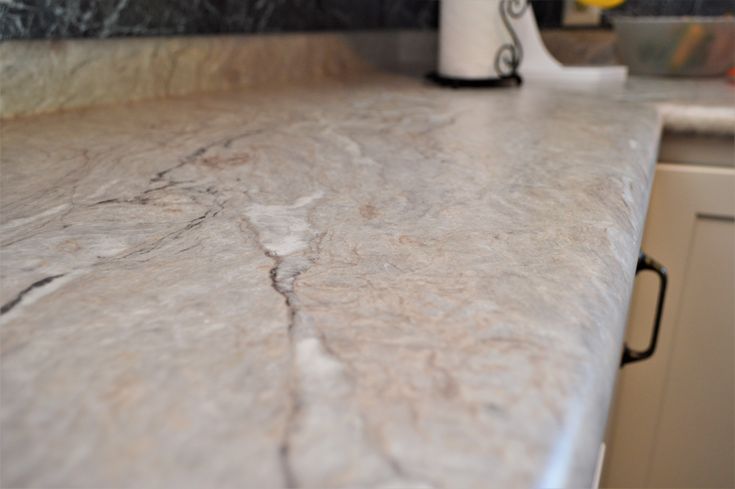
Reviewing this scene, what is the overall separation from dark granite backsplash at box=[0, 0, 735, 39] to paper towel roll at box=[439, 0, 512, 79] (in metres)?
0.29

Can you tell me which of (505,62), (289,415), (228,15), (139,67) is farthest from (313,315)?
(505,62)

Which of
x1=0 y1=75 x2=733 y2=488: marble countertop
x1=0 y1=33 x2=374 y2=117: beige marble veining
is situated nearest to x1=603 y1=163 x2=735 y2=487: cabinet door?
x1=0 y1=75 x2=733 y2=488: marble countertop

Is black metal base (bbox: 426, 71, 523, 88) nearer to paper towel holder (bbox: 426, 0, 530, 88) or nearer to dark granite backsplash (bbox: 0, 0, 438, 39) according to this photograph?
paper towel holder (bbox: 426, 0, 530, 88)

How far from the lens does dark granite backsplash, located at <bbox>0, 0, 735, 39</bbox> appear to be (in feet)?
2.40

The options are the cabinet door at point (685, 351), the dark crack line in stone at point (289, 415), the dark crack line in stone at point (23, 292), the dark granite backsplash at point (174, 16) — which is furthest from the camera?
the cabinet door at point (685, 351)

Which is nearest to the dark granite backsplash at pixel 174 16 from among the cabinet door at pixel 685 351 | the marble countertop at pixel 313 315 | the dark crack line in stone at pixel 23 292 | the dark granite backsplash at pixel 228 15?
the dark granite backsplash at pixel 228 15

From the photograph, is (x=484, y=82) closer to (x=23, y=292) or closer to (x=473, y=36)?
(x=473, y=36)

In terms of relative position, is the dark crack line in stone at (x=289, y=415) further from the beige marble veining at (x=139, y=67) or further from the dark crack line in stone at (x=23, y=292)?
the beige marble veining at (x=139, y=67)

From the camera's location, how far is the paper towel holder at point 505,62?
3.66ft

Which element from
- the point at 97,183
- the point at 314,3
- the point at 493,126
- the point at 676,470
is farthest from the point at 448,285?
the point at 314,3

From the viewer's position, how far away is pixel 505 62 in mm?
1145

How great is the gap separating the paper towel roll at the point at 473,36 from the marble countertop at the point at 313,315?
1.97 feet

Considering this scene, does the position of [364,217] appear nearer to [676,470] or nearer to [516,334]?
[516,334]

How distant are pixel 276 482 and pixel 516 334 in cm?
12
